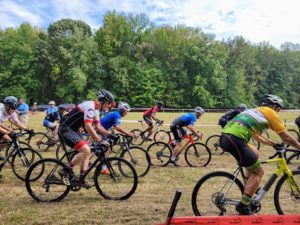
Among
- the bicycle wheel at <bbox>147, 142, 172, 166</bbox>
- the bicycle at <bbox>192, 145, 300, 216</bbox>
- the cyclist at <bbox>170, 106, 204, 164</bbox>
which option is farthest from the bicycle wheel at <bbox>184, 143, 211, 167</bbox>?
the bicycle at <bbox>192, 145, 300, 216</bbox>

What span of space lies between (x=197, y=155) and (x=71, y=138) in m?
5.01

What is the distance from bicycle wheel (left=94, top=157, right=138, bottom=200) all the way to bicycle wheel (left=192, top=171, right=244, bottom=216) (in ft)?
5.29

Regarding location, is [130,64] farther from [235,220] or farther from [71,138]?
[235,220]

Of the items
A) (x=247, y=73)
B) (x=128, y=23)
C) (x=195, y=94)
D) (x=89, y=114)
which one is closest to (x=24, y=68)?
(x=128, y=23)

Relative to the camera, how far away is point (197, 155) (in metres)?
10.7

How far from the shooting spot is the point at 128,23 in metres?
61.7

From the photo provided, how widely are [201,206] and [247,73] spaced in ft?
220

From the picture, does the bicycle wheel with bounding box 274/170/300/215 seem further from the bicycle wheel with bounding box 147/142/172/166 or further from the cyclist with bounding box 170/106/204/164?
the bicycle wheel with bounding box 147/142/172/166

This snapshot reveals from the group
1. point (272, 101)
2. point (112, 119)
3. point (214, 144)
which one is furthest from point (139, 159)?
point (214, 144)

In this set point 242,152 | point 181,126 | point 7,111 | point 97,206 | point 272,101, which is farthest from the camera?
point 181,126

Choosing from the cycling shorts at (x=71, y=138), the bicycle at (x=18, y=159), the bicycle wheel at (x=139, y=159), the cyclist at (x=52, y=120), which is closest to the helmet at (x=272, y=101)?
the cycling shorts at (x=71, y=138)

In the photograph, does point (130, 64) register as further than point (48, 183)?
Yes

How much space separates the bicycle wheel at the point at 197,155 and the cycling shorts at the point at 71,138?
457 centimetres

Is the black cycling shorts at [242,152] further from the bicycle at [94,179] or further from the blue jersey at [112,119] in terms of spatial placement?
the blue jersey at [112,119]
